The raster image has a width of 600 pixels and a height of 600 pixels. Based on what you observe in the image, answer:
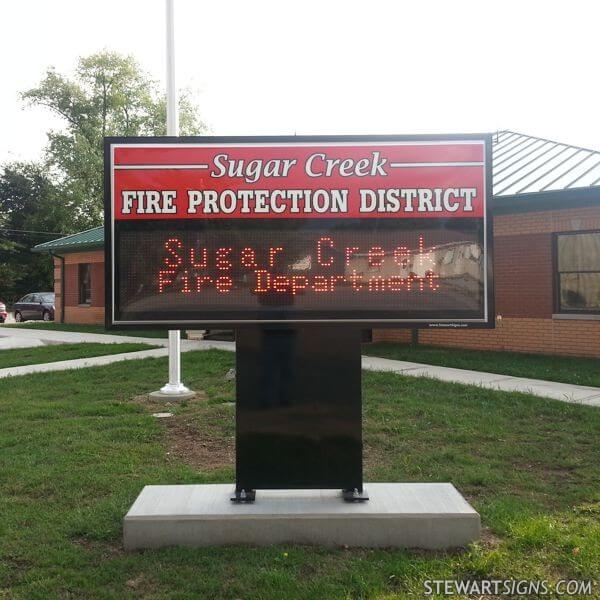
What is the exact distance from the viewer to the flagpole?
30.3 ft

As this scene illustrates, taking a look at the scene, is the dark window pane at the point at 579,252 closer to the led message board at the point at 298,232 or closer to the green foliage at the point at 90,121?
the led message board at the point at 298,232

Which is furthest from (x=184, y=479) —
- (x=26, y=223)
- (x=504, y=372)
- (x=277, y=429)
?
(x=26, y=223)

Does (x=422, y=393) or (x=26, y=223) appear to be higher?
(x=26, y=223)

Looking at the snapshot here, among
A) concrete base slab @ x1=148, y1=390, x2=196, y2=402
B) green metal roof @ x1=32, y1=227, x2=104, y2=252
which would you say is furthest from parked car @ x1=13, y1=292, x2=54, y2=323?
concrete base slab @ x1=148, y1=390, x2=196, y2=402

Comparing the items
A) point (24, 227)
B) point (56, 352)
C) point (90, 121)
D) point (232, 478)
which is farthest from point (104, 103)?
point (232, 478)

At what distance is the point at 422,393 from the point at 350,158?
5406 millimetres

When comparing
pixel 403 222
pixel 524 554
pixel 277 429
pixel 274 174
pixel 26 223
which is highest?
pixel 26 223

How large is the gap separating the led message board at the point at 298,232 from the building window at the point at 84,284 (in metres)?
23.0

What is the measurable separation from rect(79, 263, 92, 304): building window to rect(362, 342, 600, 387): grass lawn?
1513cm

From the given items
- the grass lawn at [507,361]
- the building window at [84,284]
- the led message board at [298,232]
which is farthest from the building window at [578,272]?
the building window at [84,284]

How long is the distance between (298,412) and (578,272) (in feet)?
33.9

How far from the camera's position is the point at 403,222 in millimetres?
4238

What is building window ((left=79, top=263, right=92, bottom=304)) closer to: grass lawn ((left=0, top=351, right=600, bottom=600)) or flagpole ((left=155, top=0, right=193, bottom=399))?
grass lawn ((left=0, top=351, right=600, bottom=600))

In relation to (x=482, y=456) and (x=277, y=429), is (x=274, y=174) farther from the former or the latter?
(x=482, y=456)
